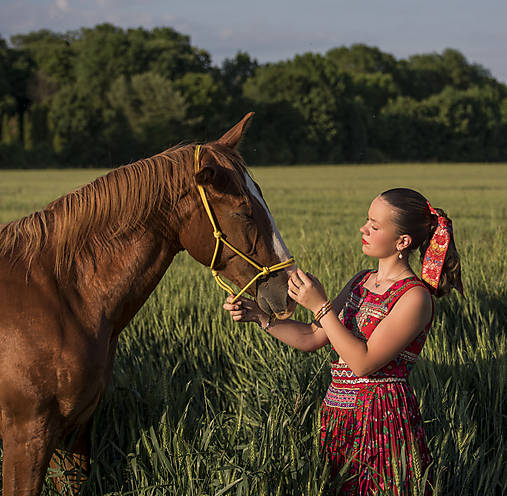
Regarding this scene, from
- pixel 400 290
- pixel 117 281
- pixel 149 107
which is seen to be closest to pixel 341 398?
pixel 400 290

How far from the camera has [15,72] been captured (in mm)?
58156

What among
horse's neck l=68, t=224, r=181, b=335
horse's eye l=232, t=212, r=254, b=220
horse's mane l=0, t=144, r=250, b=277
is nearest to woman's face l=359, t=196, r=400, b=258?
horse's eye l=232, t=212, r=254, b=220

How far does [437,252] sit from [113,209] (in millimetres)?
1455

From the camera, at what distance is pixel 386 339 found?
2.33 m

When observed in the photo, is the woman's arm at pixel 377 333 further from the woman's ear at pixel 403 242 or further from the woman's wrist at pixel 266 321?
the woman's wrist at pixel 266 321

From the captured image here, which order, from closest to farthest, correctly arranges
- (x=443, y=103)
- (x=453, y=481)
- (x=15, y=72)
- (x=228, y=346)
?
1. (x=453, y=481)
2. (x=228, y=346)
3. (x=15, y=72)
4. (x=443, y=103)

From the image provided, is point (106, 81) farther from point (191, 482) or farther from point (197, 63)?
point (191, 482)

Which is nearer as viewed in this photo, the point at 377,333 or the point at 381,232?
the point at 377,333

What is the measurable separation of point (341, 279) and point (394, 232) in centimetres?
380

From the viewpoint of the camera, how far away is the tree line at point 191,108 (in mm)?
51844

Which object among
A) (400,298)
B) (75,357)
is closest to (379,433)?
(400,298)

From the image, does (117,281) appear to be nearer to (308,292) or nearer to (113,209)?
(113,209)

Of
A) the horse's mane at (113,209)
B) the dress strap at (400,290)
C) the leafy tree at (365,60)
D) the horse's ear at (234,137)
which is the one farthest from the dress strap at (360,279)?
the leafy tree at (365,60)

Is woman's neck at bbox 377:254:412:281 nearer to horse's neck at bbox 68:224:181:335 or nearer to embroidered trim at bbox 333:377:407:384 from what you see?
embroidered trim at bbox 333:377:407:384
